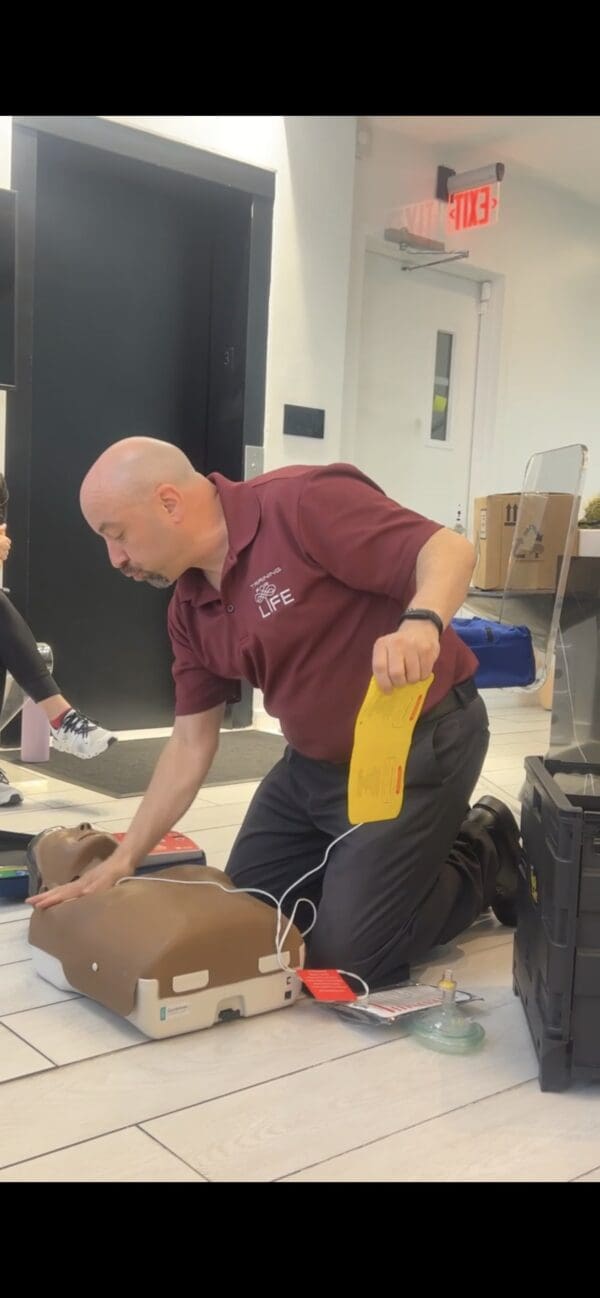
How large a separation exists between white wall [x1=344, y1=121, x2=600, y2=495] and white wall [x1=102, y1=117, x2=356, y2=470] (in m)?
0.52

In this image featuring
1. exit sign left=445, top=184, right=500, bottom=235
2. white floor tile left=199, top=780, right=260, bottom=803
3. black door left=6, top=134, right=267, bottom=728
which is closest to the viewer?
white floor tile left=199, top=780, right=260, bottom=803

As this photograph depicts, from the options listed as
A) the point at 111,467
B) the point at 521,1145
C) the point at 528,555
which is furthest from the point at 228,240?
the point at 521,1145

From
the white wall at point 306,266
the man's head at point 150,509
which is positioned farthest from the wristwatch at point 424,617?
the white wall at point 306,266

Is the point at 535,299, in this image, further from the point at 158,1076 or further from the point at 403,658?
the point at 158,1076

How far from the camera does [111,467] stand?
1669 millimetres

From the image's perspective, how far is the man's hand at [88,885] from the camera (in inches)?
69.9

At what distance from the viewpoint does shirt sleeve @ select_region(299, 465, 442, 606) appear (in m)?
1.62

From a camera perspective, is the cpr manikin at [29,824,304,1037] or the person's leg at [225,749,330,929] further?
the person's leg at [225,749,330,929]

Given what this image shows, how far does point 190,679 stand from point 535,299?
4.57m

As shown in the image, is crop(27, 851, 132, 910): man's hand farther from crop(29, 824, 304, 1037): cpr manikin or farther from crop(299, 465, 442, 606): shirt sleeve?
crop(299, 465, 442, 606): shirt sleeve

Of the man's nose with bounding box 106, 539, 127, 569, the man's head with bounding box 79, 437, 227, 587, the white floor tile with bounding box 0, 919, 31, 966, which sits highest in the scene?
the man's head with bounding box 79, 437, 227, 587

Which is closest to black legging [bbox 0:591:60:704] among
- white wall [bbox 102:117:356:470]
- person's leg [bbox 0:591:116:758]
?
person's leg [bbox 0:591:116:758]
